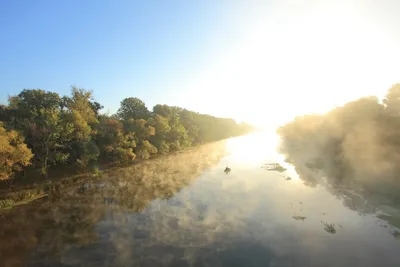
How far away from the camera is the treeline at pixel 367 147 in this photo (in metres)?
38.8

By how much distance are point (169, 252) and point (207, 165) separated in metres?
49.5

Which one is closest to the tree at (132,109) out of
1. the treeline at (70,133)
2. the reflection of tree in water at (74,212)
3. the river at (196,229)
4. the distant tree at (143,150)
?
the treeline at (70,133)

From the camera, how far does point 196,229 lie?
26844 millimetres

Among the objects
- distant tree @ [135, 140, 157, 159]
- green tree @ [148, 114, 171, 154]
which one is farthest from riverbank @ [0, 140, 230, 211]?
green tree @ [148, 114, 171, 154]

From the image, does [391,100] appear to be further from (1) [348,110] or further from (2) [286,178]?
(2) [286,178]

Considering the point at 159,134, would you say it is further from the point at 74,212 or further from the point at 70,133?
the point at 74,212

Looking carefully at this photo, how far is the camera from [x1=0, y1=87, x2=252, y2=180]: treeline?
40844 mm

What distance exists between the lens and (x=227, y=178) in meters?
53.0

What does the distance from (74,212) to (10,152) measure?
15092mm

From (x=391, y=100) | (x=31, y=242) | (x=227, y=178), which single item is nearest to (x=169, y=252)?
(x=31, y=242)

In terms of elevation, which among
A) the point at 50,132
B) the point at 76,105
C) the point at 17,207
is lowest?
the point at 17,207

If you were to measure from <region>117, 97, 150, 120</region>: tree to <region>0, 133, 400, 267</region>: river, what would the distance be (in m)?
56.3

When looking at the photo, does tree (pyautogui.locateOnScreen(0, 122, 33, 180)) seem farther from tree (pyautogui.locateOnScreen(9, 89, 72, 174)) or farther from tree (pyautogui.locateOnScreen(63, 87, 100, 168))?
tree (pyautogui.locateOnScreen(63, 87, 100, 168))

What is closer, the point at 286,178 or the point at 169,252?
the point at 169,252
